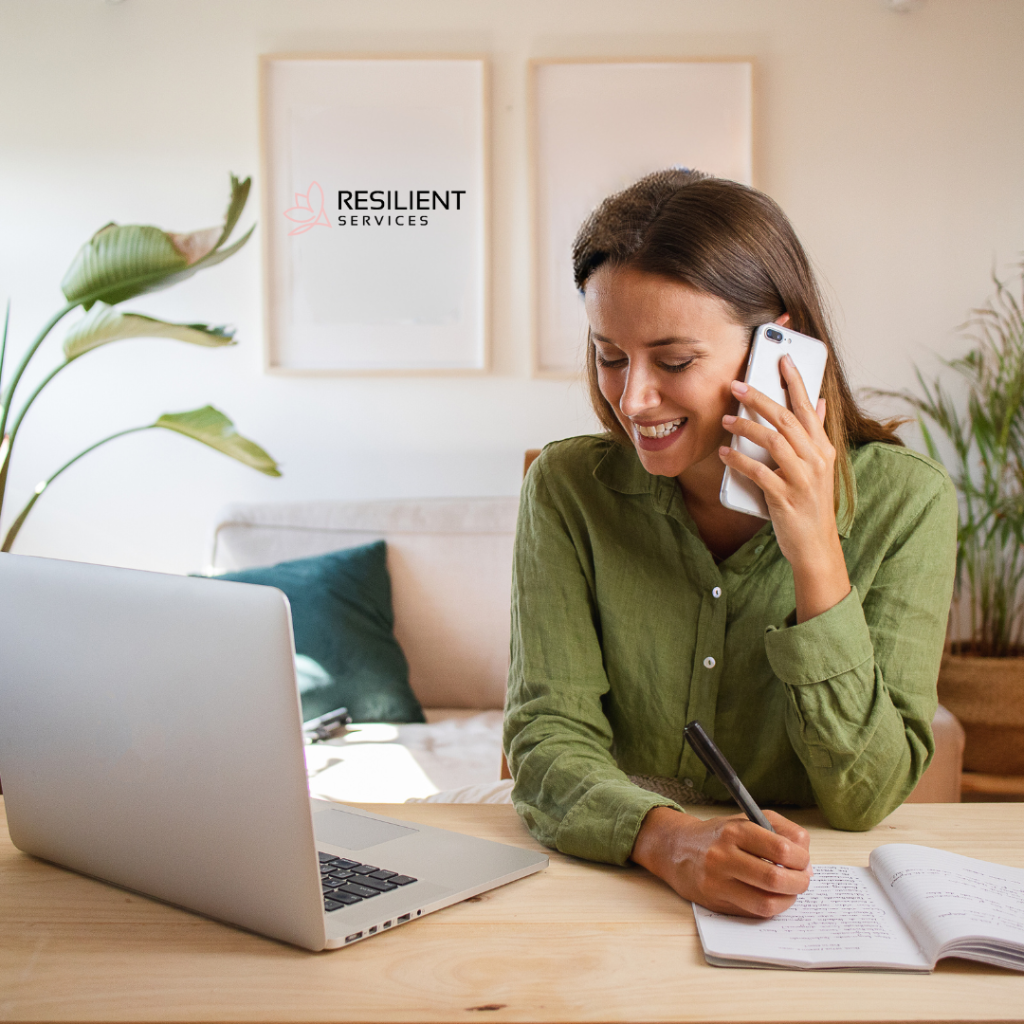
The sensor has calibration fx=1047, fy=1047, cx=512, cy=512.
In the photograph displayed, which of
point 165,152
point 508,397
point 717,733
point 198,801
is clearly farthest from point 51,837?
point 165,152

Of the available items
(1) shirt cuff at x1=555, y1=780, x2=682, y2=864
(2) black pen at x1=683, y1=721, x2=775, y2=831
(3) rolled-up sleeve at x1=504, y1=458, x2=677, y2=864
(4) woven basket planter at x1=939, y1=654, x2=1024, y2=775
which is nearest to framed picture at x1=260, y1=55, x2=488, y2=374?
(4) woven basket planter at x1=939, y1=654, x2=1024, y2=775

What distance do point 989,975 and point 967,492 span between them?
2148mm

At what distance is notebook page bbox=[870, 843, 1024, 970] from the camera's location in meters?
0.67

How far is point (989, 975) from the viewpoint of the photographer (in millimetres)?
668

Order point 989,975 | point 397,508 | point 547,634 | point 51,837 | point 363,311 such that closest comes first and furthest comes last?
point 989,975, point 51,837, point 547,634, point 397,508, point 363,311

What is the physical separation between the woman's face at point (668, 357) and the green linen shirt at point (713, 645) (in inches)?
4.8

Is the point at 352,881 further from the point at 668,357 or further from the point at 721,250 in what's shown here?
the point at 721,250

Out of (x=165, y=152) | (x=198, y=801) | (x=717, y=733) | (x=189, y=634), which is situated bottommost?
(x=717, y=733)

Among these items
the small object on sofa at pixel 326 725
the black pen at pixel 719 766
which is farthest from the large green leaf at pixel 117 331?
the black pen at pixel 719 766

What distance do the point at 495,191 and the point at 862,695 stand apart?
6.93ft

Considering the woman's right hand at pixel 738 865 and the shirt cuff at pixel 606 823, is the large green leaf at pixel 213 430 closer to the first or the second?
the shirt cuff at pixel 606 823

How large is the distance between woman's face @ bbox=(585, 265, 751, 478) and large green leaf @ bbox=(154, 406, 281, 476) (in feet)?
4.53

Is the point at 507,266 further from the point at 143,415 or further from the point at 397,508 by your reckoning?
the point at 143,415

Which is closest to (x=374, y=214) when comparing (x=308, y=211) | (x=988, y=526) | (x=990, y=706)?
(x=308, y=211)
